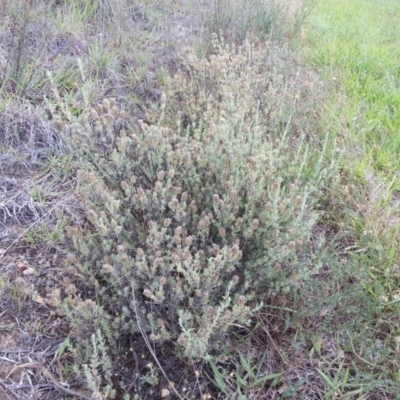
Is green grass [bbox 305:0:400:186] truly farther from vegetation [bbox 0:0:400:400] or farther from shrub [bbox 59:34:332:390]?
shrub [bbox 59:34:332:390]

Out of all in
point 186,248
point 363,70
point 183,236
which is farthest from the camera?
point 363,70

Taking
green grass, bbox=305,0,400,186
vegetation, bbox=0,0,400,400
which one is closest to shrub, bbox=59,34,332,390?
vegetation, bbox=0,0,400,400

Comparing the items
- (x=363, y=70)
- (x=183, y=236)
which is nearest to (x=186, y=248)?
(x=183, y=236)

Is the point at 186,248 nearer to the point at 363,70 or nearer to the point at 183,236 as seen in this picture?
the point at 183,236

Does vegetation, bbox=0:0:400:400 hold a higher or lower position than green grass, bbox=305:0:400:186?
lower

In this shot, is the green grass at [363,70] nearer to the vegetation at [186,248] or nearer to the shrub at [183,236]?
the vegetation at [186,248]

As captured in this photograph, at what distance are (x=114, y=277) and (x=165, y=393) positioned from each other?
0.45 meters

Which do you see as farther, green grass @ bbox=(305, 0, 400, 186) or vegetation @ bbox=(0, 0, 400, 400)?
green grass @ bbox=(305, 0, 400, 186)

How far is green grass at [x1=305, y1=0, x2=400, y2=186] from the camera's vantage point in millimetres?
2959

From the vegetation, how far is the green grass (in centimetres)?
6

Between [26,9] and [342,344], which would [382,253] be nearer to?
→ [342,344]

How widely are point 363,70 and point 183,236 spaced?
3.09 metres

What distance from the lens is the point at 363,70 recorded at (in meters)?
4.02

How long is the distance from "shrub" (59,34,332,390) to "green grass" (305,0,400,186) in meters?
0.99
